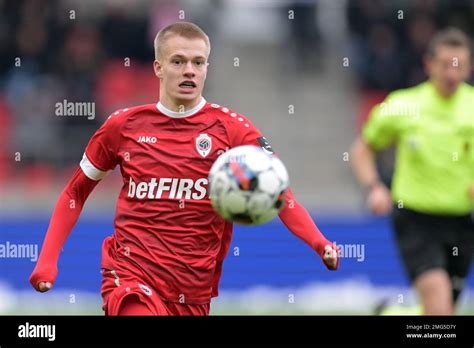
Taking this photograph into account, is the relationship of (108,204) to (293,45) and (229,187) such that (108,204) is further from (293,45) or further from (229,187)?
(229,187)

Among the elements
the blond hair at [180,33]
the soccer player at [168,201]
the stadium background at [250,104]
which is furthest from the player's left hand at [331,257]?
the stadium background at [250,104]

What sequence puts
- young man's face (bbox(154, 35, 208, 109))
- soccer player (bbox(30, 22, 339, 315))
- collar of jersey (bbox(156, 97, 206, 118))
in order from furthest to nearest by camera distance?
collar of jersey (bbox(156, 97, 206, 118)) → young man's face (bbox(154, 35, 208, 109)) → soccer player (bbox(30, 22, 339, 315))

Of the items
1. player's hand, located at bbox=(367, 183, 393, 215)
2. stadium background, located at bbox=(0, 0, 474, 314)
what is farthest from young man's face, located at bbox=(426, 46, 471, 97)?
stadium background, located at bbox=(0, 0, 474, 314)

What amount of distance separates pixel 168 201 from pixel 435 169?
125 inches

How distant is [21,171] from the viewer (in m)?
12.9

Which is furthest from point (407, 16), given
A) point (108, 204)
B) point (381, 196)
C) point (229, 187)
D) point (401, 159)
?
point (229, 187)

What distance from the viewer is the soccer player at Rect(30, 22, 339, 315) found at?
6.00 meters

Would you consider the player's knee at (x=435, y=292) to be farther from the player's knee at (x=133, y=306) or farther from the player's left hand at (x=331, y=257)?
the player's knee at (x=133, y=306)

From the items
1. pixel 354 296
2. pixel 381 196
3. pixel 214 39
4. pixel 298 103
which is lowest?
pixel 354 296

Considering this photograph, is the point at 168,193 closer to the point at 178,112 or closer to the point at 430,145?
the point at 178,112

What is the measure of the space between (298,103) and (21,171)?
3.96 meters

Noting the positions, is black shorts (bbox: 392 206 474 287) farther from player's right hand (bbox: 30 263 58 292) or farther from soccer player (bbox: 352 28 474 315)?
player's right hand (bbox: 30 263 58 292)

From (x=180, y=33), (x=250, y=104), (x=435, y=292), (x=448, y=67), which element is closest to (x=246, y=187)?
(x=180, y=33)

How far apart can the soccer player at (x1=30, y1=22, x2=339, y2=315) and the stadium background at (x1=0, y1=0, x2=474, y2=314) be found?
449 cm
